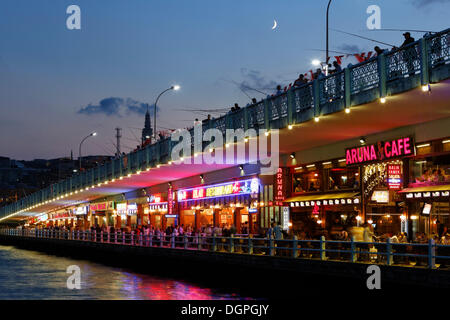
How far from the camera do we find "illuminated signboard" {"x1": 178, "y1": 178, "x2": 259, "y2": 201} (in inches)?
1587

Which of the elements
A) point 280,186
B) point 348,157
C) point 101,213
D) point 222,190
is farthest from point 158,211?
point 348,157

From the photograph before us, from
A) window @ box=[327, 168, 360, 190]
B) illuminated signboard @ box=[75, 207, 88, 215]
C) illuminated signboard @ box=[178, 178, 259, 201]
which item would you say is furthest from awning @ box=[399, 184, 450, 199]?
illuminated signboard @ box=[75, 207, 88, 215]

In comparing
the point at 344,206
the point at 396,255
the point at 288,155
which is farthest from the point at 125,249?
the point at 396,255

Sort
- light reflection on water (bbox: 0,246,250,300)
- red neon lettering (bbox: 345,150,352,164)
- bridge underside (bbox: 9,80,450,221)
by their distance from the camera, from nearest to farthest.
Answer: bridge underside (bbox: 9,80,450,221) < light reflection on water (bbox: 0,246,250,300) < red neon lettering (bbox: 345,150,352,164)

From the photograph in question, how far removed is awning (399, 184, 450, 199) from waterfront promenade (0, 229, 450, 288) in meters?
2.67

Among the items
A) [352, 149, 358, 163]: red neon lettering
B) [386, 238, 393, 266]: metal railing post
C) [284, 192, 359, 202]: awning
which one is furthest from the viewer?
[284, 192, 359, 202]: awning

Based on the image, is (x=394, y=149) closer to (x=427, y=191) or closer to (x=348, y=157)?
(x=427, y=191)

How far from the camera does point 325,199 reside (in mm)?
33219
